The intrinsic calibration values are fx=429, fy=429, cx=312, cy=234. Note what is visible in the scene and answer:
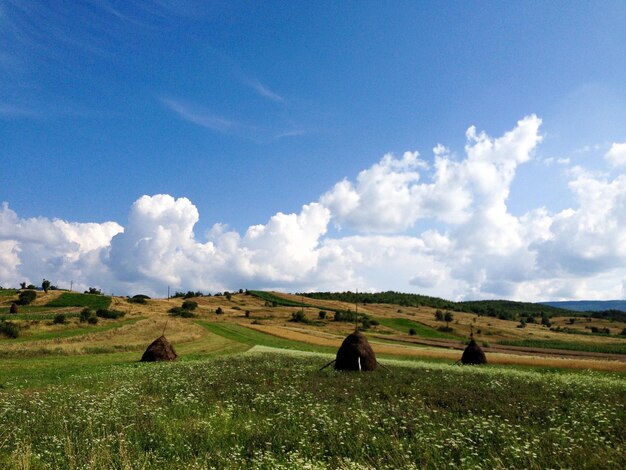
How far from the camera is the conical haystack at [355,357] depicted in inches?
1220

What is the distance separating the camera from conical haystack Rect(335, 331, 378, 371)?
3100 centimetres

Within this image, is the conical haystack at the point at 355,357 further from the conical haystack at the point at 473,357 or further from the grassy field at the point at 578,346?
the grassy field at the point at 578,346

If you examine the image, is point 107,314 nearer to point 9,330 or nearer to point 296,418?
point 9,330

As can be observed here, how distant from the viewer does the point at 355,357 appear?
102ft

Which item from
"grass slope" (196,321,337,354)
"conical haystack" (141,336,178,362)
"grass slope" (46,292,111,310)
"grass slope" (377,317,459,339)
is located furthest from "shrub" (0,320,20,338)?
"grass slope" (377,317,459,339)

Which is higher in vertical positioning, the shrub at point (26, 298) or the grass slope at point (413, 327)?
the shrub at point (26, 298)

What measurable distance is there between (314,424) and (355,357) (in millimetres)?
17113

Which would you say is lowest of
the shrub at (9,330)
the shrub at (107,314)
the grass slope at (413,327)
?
the grass slope at (413,327)

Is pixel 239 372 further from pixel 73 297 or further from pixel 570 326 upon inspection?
pixel 570 326

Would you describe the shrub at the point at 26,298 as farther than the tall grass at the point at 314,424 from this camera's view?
Yes

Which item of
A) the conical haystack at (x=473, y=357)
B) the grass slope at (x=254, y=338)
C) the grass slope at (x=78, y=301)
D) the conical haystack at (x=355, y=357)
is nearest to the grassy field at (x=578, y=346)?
the conical haystack at (x=473, y=357)

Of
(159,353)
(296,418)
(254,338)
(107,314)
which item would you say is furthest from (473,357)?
(107,314)

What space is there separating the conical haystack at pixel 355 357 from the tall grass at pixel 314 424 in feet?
16.5

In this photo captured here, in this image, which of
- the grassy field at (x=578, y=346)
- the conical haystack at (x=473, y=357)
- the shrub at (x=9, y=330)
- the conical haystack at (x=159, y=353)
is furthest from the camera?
the grassy field at (x=578, y=346)
